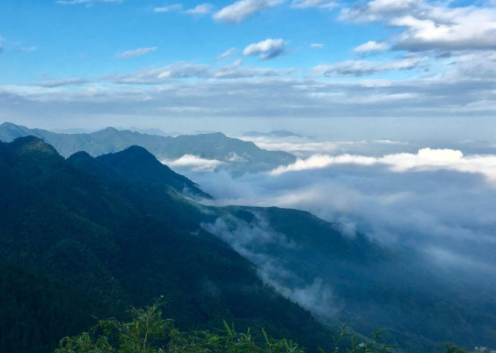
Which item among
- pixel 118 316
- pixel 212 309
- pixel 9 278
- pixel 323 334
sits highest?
pixel 9 278

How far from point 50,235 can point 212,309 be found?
3484 inches

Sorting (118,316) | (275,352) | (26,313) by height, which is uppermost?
(275,352)

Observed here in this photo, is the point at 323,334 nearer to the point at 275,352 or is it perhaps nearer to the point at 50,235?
the point at 50,235

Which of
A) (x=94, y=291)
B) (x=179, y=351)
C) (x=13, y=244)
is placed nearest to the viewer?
(x=179, y=351)

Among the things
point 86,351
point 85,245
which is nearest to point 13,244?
point 85,245

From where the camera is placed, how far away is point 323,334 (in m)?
197

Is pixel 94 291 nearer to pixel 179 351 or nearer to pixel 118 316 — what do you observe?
pixel 118 316

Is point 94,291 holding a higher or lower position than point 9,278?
lower

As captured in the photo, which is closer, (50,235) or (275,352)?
(275,352)

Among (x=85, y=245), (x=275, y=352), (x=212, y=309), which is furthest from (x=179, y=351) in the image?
(x=85, y=245)

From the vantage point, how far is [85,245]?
19550 centimetres

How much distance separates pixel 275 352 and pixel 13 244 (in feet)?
618

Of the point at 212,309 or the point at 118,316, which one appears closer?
the point at 118,316

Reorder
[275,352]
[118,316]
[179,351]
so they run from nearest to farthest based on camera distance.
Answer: [275,352] → [179,351] → [118,316]
